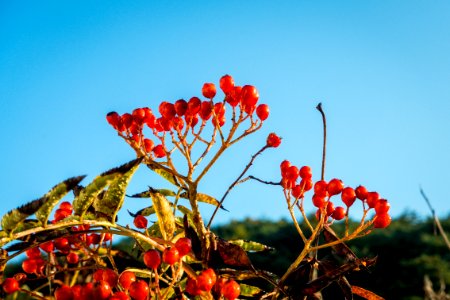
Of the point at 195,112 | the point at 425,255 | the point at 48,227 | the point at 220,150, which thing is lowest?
the point at 48,227

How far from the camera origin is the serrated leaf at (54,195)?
97cm

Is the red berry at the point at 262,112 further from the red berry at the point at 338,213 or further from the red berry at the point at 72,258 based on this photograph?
the red berry at the point at 72,258

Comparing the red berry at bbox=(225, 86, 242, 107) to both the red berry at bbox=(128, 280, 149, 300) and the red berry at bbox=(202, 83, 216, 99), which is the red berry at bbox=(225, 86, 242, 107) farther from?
the red berry at bbox=(128, 280, 149, 300)

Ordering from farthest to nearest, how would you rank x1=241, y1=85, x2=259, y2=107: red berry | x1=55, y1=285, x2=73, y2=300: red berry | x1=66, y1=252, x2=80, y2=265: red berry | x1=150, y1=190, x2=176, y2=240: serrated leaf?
x1=66, y1=252, x2=80, y2=265: red berry < x1=241, y1=85, x2=259, y2=107: red berry < x1=150, y1=190, x2=176, y2=240: serrated leaf < x1=55, y1=285, x2=73, y2=300: red berry

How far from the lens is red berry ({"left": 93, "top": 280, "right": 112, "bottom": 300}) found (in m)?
1.06

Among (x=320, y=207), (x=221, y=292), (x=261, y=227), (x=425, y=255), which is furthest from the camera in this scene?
(x=261, y=227)

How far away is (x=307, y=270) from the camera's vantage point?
1.26 metres

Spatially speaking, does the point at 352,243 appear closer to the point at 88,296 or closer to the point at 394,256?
the point at 394,256

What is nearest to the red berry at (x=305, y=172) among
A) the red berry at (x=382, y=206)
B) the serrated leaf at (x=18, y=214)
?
the red berry at (x=382, y=206)

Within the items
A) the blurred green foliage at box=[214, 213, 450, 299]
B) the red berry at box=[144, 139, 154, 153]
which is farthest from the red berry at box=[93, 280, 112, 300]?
the blurred green foliage at box=[214, 213, 450, 299]

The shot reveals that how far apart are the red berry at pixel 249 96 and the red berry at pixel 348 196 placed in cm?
38

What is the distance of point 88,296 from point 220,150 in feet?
1.66

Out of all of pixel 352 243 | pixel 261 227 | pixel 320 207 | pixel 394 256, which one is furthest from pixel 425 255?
pixel 320 207

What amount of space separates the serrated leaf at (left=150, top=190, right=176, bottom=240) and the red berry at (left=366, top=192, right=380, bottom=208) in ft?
1.99
